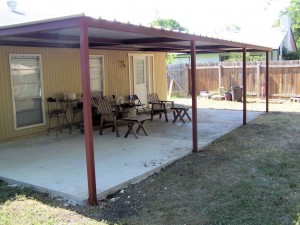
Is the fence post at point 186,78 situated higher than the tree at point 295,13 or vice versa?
the tree at point 295,13

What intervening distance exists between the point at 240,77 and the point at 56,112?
34.9 feet

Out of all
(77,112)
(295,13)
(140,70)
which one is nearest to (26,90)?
(77,112)

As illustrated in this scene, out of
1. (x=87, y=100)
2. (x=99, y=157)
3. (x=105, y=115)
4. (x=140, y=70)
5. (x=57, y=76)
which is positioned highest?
(x=140, y=70)

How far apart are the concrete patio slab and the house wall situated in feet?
1.46

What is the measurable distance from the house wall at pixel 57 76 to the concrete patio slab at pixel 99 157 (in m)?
0.44

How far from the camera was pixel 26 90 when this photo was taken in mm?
8523

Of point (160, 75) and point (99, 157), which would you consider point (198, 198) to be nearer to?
point (99, 157)

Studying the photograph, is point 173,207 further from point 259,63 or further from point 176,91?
point 176,91

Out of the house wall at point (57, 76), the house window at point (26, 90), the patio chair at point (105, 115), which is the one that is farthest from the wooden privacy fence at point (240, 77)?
the house window at point (26, 90)

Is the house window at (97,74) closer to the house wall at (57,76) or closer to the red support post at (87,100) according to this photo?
the house wall at (57,76)

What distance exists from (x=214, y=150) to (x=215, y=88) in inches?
447

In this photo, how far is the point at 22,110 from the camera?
846 cm

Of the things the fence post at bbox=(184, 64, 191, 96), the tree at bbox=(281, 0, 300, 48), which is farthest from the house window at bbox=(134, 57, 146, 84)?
the tree at bbox=(281, 0, 300, 48)

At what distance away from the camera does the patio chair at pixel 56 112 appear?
8.91m
